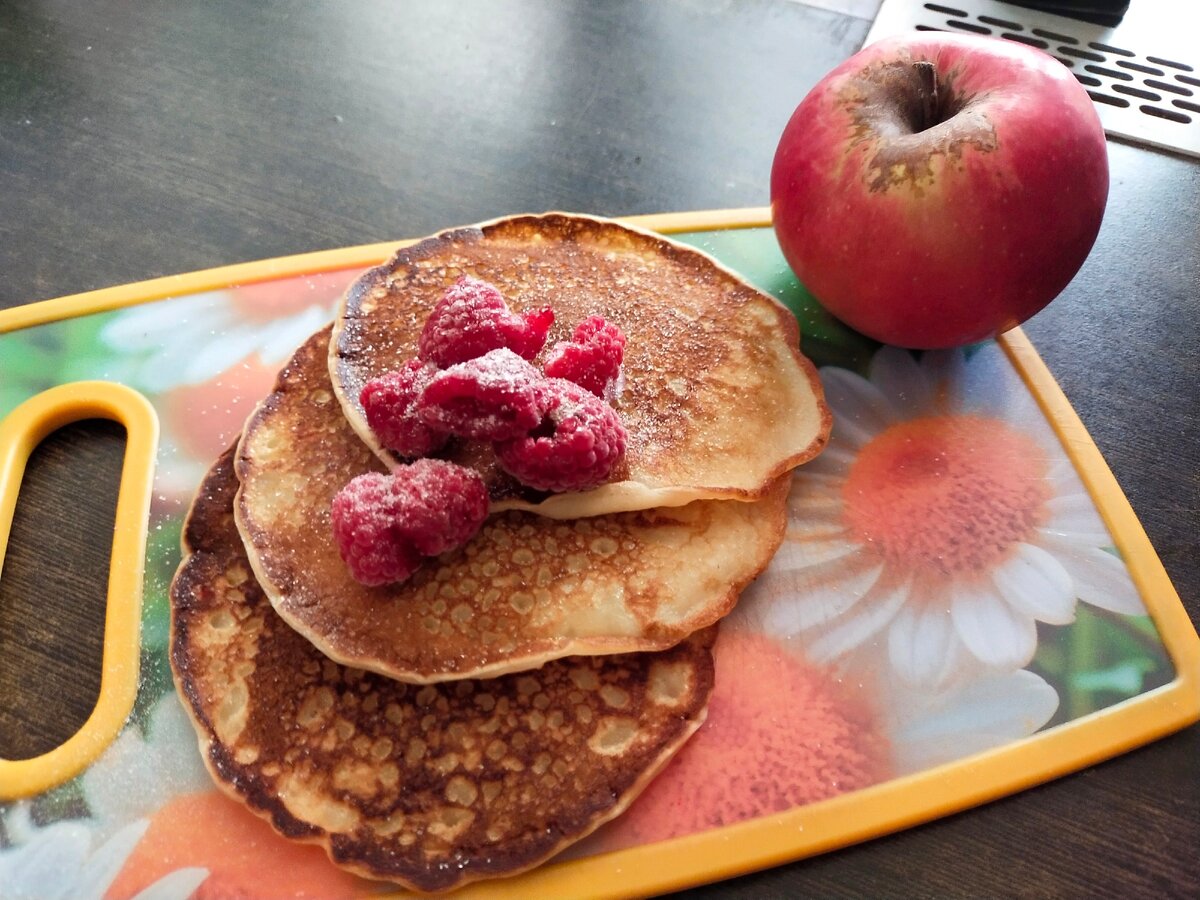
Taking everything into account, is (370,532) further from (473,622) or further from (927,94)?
(927,94)

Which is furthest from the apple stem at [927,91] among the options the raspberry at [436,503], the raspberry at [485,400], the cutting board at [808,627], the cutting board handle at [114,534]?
the cutting board handle at [114,534]

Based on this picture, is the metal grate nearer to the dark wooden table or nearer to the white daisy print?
the dark wooden table

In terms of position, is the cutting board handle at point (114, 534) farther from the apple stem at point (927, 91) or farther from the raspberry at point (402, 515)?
the apple stem at point (927, 91)

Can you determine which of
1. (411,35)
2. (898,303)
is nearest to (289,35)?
(411,35)

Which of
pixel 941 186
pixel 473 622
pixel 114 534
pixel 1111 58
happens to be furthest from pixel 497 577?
pixel 1111 58

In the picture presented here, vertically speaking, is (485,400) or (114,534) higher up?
(485,400)

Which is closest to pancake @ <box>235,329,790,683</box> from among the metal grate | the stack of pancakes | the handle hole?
the stack of pancakes
